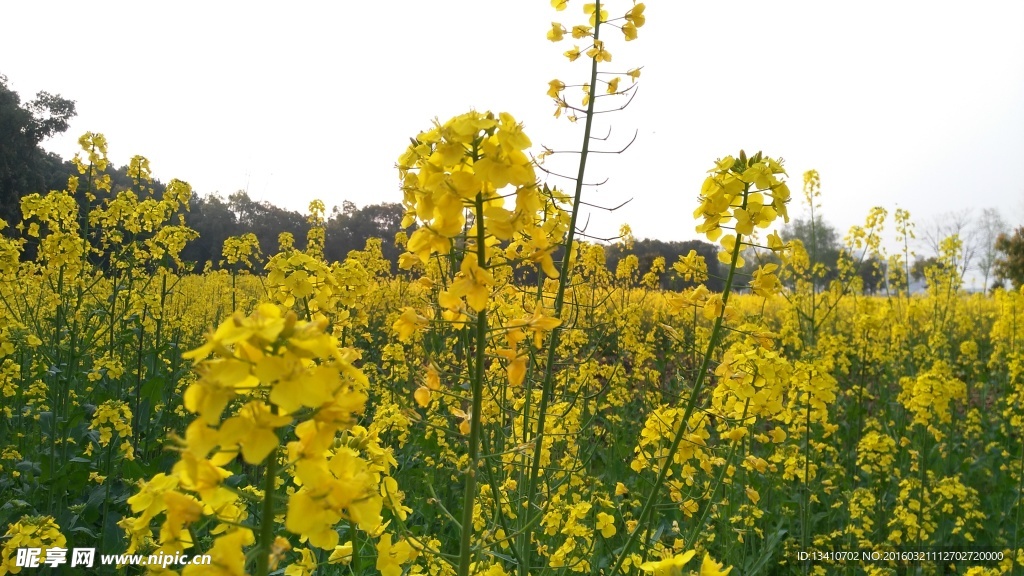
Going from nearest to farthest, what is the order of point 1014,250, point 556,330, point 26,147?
point 556,330 → point 26,147 → point 1014,250

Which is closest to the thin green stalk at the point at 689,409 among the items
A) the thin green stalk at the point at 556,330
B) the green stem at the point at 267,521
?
the thin green stalk at the point at 556,330

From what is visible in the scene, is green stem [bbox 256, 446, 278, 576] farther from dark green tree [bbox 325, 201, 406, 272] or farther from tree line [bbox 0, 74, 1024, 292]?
dark green tree [bbox 325, 201, 406, 272]

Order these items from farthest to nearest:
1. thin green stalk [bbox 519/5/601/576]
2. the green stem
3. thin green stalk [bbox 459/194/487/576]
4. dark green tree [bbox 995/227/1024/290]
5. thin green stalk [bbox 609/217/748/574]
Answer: dark green tree [bbox 995/227/1024/290], thin green stalk [bbox 519/5/601/576], thin green stalk [bbox 609/217/748/574], thin green stalk [bbox 459/194/487/576], the green stem

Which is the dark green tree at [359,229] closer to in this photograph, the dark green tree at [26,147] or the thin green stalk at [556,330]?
the dark green tree at [26,147]

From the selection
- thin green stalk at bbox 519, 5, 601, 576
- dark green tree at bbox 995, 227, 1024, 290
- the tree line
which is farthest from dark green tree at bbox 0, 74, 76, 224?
dark green tree at bbox 995, 227, 1024, 290

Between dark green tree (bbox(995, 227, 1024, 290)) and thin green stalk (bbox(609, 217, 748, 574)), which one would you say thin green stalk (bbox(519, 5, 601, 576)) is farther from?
dark green tree (bbox(995, 227, 1024, 290))

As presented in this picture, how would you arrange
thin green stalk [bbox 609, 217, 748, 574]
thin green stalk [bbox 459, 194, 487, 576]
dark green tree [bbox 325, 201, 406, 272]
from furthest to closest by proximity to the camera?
1. dark green tree [bbox 325, 201, 406, 272]
2. thin green stalk [bbox 609, 217, 748, 574]
3. thin green stalk [bbox 459, 194, 487, 576]

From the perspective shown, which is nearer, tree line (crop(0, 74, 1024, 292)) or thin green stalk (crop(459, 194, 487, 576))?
thin green stalk (crop(459, 194, 487, 576))

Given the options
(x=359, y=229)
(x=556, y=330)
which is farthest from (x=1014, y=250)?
(x=556, y=330)

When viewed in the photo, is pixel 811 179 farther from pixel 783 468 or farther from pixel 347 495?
pixel 347 495

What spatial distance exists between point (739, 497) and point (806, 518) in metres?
0.80

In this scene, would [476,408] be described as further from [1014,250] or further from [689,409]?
[1014,250]

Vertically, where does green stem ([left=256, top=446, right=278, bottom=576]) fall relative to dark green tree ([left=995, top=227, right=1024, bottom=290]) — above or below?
below

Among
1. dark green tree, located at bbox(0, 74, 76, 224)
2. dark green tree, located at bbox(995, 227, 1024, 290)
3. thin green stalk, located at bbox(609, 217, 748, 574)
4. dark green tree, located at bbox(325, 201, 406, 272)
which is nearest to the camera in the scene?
thin green stalk, located at bbox(609, 217, 748, 574)
